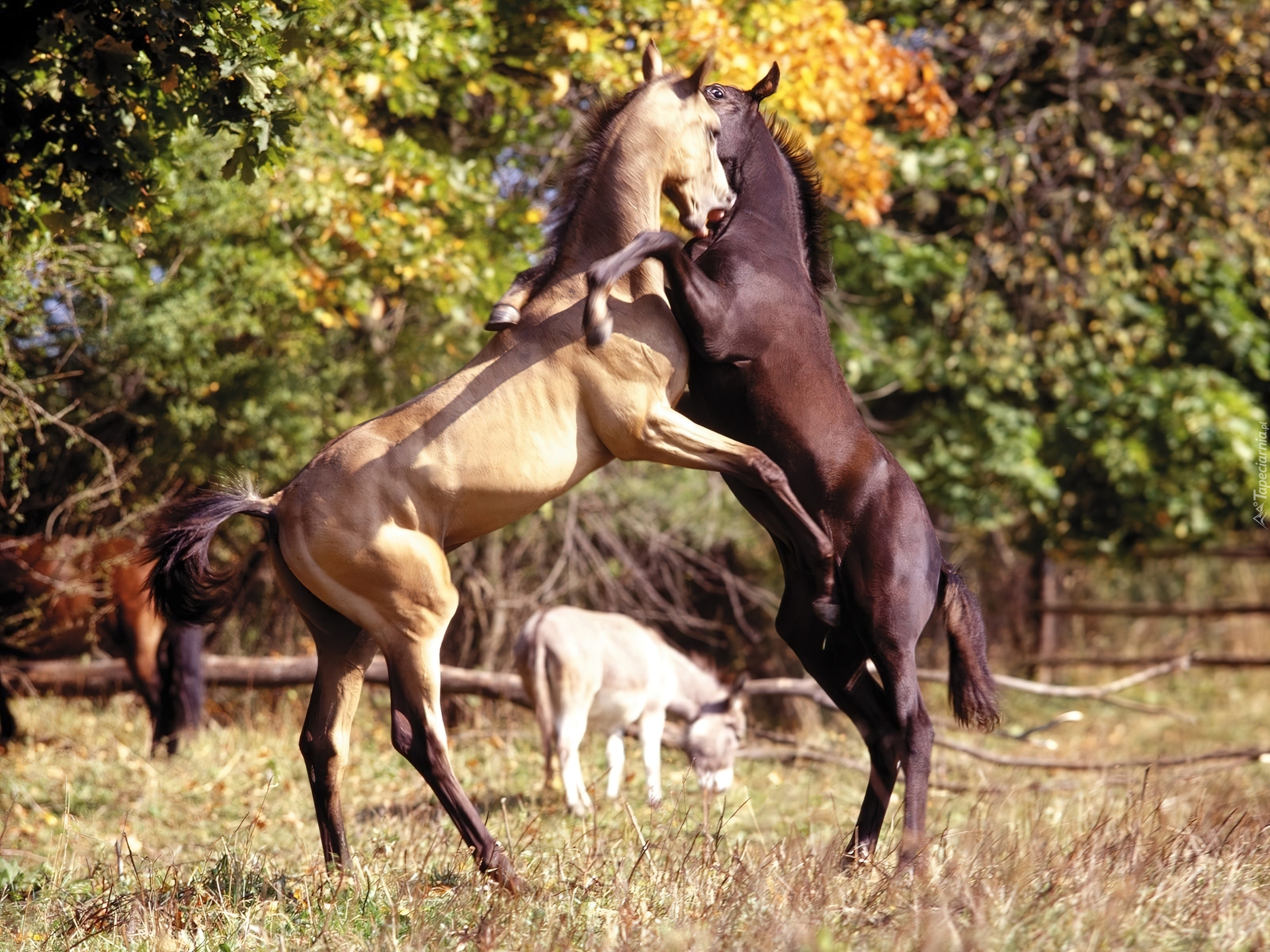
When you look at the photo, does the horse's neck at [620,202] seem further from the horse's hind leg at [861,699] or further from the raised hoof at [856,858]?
the raised hoof at [856,858]

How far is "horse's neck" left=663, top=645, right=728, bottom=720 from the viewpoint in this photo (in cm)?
922

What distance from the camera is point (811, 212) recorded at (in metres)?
4.75

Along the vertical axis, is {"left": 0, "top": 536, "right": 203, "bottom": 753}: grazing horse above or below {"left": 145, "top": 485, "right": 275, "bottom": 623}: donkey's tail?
below

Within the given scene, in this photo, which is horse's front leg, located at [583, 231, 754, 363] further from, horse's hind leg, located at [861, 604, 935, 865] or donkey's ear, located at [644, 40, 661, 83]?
horse's hind leg, located at [861, 604, 935, 865]

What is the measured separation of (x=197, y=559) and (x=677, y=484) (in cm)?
728

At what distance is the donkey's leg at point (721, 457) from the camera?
159 inches

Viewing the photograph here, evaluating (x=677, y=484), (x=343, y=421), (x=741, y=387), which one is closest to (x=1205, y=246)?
(x=677, y=484)

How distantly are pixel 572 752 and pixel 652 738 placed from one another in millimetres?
922

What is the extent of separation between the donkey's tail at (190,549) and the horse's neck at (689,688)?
16.7 feet

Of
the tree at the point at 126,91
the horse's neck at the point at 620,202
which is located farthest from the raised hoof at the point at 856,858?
the tree at the point at 126,91

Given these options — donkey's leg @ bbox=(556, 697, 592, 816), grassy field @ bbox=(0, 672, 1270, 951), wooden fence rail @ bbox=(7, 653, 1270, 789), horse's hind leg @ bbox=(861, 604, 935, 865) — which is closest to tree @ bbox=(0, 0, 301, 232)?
grassy field @ bbox=(0, 672, 1270, 951)

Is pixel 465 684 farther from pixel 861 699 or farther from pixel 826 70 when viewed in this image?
pixel 826 70

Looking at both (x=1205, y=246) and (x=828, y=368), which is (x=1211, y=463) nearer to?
(x=1205, y=246)

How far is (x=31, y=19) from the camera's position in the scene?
4.38m
